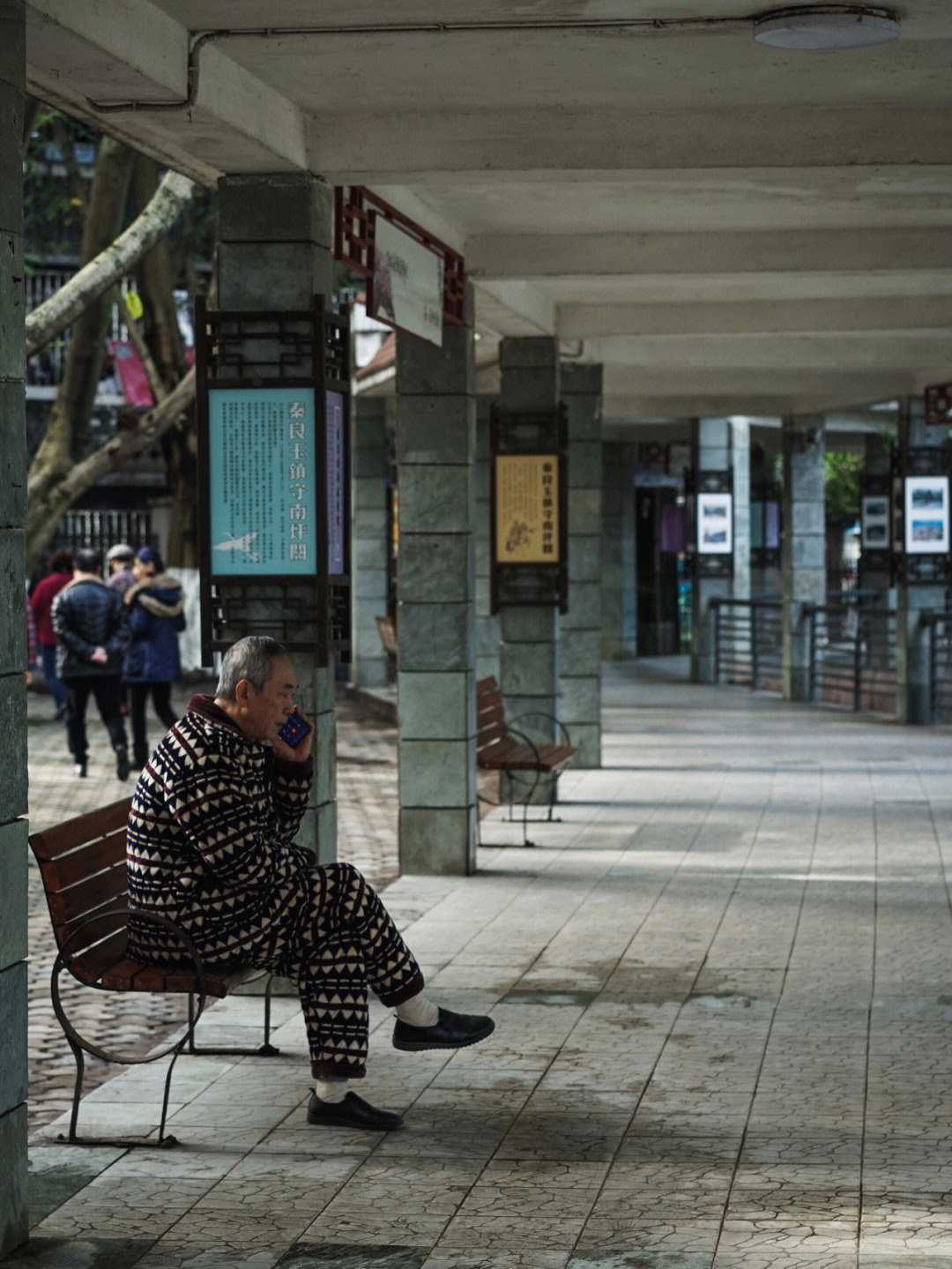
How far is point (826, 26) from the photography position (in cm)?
602

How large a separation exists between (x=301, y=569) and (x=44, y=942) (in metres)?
2.49

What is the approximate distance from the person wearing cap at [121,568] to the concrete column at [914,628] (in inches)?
325

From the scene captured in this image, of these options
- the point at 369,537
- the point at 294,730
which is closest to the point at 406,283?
the point at 294,730

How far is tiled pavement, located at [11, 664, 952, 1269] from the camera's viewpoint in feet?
15.3

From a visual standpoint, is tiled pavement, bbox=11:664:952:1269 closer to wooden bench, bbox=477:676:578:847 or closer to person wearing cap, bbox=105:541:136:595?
wooden bench, bbox=477:676:578:847

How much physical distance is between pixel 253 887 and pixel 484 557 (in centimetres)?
1587

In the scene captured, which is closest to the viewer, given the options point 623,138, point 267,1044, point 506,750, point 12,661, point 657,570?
point 12,661

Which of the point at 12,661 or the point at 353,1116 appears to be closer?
the point at 12,661


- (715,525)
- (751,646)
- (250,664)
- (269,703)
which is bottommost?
(751,646)

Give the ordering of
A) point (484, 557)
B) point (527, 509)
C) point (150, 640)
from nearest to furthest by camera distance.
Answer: point (527, 509) → point (150, 640) → point (484, 557)

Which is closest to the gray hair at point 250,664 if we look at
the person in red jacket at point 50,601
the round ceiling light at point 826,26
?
the round ceiling light at point 826,26

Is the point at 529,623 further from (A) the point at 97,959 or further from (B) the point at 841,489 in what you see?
(B) the point at 841,489

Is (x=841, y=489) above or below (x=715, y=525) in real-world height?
above

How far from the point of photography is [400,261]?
8.46 m
